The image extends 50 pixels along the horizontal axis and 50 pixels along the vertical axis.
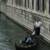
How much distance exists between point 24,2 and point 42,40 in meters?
7.50

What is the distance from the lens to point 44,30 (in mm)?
15117

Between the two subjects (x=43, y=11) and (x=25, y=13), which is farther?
(x=25, y=13)

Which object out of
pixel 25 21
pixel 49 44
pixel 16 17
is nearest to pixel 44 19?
pixel 49 44

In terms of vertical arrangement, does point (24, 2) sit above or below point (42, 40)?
above

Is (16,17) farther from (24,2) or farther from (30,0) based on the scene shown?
(30,0)

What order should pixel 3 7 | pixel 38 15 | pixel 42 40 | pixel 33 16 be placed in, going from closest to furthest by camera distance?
1. pixel 42 40
2. pixel 38 15
3. pixel 33 16
4. pixel 3 7

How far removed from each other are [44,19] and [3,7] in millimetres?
20686

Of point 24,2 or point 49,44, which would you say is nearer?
point 49,44

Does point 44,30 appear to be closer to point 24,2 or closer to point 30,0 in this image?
point 30,0

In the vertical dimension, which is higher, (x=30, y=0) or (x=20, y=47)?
(x=30, y=0)

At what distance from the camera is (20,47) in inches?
449

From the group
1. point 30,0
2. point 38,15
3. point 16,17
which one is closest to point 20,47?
point 38,15

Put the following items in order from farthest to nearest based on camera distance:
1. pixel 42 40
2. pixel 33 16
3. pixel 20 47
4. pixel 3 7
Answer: pixel 3 7 → pixel 33 16 → pixel 42 40 → pixel 20 47

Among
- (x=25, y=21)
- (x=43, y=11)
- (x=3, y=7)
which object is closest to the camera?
(x=43, y=11)
